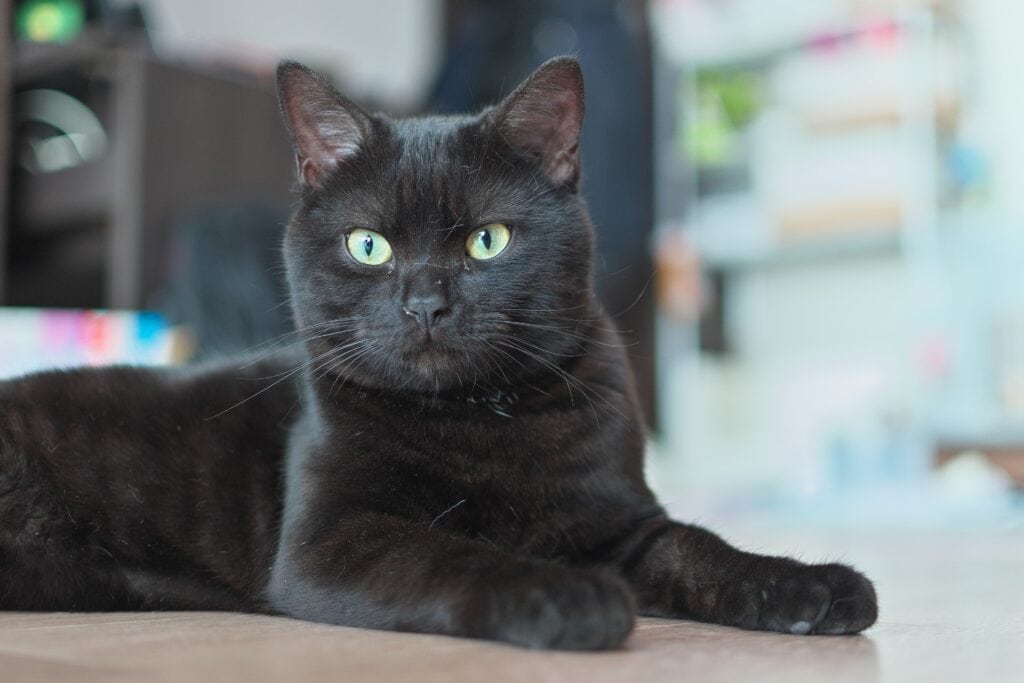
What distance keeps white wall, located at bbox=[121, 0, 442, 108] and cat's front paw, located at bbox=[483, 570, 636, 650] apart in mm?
3466

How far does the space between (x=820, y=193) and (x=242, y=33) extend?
2.45m

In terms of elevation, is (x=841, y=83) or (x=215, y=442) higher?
(x=841, y=83)

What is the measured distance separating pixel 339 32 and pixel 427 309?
162 inches

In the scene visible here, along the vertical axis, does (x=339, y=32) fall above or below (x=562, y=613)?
above

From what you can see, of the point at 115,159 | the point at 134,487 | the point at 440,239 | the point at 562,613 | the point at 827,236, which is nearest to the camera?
the point at 562,613

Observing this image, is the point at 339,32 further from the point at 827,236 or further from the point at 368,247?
the point at 368,247

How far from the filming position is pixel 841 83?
3.90 metres

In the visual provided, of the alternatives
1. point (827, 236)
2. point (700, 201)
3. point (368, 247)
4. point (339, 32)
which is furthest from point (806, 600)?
point (339, 32)

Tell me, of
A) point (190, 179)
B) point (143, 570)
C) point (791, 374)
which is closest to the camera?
point (143, 570)

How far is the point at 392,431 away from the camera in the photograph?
3.72ft

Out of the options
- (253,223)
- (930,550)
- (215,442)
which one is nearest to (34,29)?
(253,223)

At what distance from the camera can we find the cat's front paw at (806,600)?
97 cm

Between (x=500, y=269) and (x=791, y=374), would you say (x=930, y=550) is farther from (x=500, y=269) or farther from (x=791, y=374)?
(x=791, y=374)

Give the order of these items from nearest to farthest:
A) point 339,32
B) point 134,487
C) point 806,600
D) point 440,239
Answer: point 806,600, point 440,239, point 134,487, point 339,32
